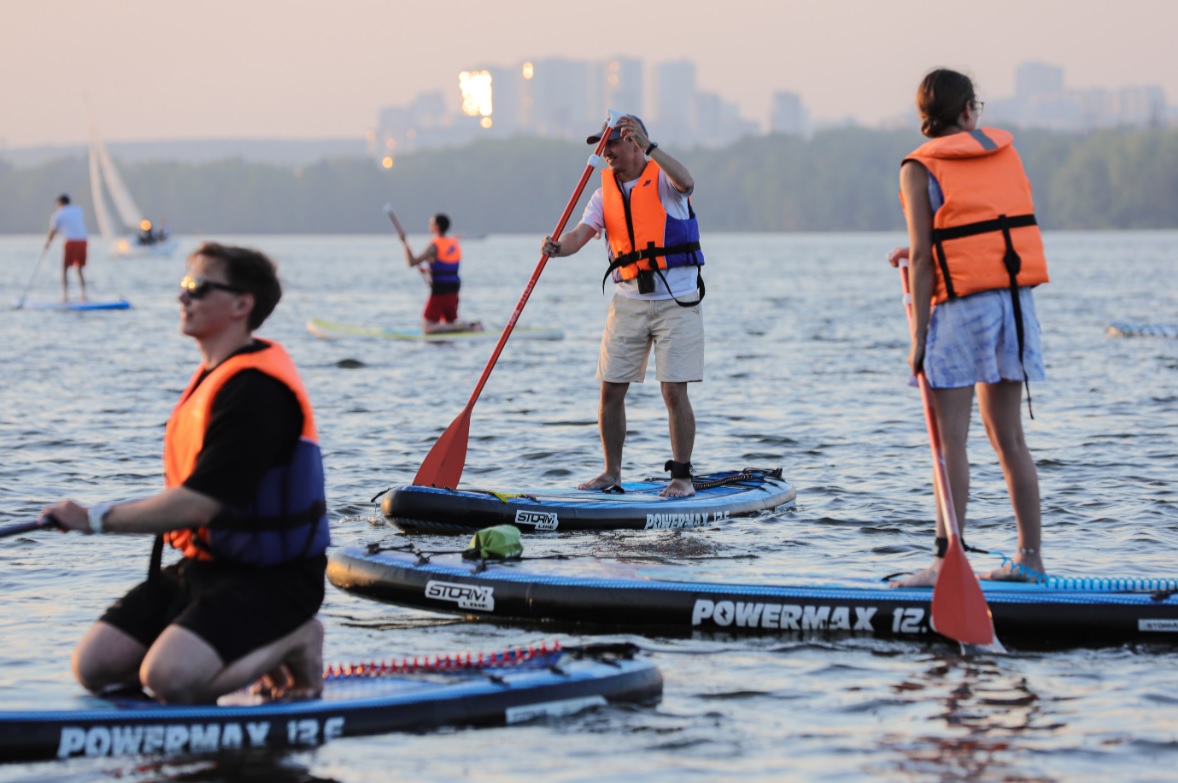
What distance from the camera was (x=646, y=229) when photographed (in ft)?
27.8

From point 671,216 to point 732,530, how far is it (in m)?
1.69

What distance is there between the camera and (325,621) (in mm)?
6539

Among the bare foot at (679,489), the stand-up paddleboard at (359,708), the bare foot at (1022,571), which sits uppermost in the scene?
the bare foot at (1022,571)

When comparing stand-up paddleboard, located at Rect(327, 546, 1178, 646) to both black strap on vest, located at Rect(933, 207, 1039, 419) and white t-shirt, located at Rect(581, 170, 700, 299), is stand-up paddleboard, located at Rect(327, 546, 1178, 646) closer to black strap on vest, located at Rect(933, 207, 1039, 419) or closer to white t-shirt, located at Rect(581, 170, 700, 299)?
black strap on vest, located at Rect(933, 207, 1039, 419)

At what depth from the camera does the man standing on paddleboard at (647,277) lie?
8414 mm

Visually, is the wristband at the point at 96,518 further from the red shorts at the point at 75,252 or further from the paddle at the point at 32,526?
the red shorts at the point at 75,252

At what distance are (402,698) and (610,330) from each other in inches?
161

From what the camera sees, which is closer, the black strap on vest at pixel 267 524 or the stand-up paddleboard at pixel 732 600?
the black strap on vest at pixel 267 524

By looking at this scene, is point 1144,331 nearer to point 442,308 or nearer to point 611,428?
point 442,308

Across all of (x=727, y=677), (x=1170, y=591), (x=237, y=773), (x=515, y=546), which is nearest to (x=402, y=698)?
(x=237, y=773)

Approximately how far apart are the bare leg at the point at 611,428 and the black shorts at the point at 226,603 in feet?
13.3

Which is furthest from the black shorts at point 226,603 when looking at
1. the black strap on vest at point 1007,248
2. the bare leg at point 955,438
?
the black strap on vest at point 1007,248

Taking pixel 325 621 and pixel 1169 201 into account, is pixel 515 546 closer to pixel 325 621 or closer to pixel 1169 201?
pixel 325 621

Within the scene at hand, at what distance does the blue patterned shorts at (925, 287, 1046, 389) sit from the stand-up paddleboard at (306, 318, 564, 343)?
607 inches
